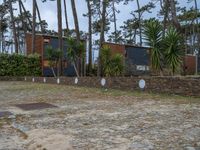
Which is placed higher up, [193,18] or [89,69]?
[193,18]

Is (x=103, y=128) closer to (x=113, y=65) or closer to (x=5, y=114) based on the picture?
(x=5, y=114)

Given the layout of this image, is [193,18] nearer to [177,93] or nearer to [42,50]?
[42,50]

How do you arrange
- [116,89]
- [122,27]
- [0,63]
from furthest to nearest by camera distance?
[122,27]
[0,63]
[116,89]

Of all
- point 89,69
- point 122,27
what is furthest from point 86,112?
point 122,27

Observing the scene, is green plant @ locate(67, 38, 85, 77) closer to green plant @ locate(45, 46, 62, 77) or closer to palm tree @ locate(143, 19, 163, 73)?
green plant @ locate(45, 46, 62, 77)

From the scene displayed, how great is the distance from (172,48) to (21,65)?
17.8 metres

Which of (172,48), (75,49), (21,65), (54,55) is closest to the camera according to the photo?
(172,48)

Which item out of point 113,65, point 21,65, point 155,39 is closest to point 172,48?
point 155,39

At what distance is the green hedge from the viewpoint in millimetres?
27125

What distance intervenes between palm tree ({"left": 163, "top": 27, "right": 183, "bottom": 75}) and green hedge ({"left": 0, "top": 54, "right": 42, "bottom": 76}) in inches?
666

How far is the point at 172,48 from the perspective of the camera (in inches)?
464

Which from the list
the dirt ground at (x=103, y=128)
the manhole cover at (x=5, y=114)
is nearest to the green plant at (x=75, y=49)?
the dirt ground at (x=103, y=128)

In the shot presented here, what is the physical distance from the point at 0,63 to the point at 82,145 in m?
23.7

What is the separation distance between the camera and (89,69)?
2684cm
